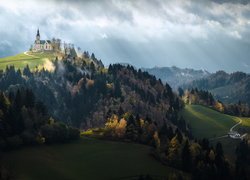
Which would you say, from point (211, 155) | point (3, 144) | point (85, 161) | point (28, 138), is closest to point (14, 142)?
point (3, 144)

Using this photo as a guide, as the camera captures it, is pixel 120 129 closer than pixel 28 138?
No

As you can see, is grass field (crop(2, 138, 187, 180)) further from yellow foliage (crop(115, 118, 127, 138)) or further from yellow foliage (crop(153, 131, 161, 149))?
yellow foliage (crop(115, 118, 127, 138))

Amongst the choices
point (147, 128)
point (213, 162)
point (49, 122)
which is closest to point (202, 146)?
point (213, 162)

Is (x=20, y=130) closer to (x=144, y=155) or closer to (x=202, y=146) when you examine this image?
(x=144, y=155)

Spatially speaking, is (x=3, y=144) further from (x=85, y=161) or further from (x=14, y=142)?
(x=85, y=161)

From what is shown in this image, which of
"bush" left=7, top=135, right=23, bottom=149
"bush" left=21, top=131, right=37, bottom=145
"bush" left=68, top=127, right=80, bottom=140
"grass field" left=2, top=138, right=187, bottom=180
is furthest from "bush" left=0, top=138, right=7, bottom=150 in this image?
"bush" left=68, top=127, right=80, bottom=140

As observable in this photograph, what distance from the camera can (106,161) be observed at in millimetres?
139125

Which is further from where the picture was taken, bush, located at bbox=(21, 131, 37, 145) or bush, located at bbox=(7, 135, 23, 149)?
bush, located at bbox=(21, 131, 37, 145)

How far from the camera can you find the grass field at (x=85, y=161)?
119 m

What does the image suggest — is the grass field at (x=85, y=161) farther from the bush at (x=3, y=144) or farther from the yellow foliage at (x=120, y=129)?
the yellow foliage at (x=120, y=129)

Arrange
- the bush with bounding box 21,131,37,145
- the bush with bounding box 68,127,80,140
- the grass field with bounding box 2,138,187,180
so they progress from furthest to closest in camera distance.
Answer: the bush with bounding box 68,127,80,140, the bush with bounding box 21,131,37,145, the grass field with bounding box 2,138,187,180

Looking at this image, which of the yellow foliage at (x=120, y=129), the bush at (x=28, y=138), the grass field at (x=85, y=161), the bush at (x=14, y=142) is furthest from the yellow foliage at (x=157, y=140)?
the bush at (x=14, y=142)

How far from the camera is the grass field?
119 meters

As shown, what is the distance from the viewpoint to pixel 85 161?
136 metres
